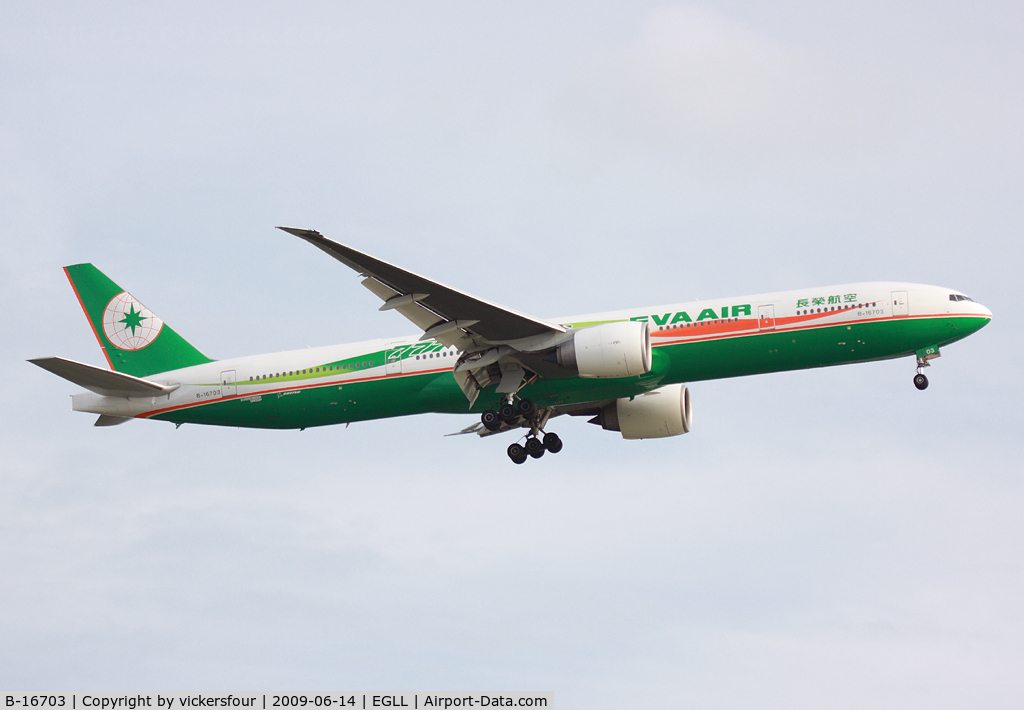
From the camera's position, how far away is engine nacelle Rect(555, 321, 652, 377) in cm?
Result: 3152

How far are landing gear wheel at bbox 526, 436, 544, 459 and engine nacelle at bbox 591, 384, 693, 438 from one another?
3.12 metres

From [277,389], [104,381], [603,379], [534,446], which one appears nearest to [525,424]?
[534,446]

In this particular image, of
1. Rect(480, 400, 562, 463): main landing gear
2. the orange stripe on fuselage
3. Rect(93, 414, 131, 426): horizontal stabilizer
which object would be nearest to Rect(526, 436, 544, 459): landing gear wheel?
Rect(480, 400, 562, 463): main landing gear

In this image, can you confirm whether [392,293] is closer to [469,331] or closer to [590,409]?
[469,331]

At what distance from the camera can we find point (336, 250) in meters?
29.0

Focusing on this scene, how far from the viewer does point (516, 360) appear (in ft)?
110

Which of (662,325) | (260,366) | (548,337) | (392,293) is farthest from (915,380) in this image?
(260,366)

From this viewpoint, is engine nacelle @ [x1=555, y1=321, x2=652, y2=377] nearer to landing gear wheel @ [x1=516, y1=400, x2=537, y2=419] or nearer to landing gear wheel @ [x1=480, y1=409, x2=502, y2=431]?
landing gear wheel @ [x1=516, y1=400, x2=537, y2=419]

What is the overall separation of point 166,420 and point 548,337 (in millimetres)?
13987

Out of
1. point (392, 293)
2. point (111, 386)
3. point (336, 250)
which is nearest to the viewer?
point (336, 250)

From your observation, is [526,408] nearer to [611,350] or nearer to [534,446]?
[534,446]

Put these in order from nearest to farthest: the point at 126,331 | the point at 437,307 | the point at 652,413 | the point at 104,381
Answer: the point at 437,307
the point at 104,381
the point at 652,413
the point at 126,331

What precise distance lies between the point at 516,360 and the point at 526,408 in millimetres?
1943

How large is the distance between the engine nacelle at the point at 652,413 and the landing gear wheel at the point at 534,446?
3.12 metres
